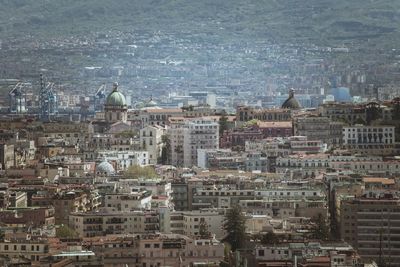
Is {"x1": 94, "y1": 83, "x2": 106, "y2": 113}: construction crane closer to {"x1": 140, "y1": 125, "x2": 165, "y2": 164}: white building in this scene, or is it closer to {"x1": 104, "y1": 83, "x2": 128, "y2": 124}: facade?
{"x1": 104, "y1": 83, "x2": 128, "y2": 124}: facade

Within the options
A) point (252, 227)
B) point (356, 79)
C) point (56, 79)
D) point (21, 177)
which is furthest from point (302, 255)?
point (56, 79)

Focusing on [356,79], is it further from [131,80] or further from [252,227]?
A: [252,227]

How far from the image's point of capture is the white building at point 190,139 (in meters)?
96.5

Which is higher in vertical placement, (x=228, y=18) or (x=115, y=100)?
(x=228, y=18)

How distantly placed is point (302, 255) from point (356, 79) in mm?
99565

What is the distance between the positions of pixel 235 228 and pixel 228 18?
417ft

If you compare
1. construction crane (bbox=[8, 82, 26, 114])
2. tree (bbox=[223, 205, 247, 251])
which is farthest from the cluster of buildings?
construction crane (bbox=[8, 82, 26, 114])

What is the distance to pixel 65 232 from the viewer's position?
6406 centimetres

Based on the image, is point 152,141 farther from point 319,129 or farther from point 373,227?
point 373,227

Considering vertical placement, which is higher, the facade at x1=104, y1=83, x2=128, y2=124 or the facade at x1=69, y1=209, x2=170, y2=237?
the facade at x1=104, y1=83, x2=128, y2=124

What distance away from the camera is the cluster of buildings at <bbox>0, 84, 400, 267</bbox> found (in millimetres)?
59625

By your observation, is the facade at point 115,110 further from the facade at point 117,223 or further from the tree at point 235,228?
the tree at point 235,228

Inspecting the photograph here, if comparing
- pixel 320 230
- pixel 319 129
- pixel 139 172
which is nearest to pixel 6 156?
pixel 139 172

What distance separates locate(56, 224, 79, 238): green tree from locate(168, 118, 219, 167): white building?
30463 millimetres
